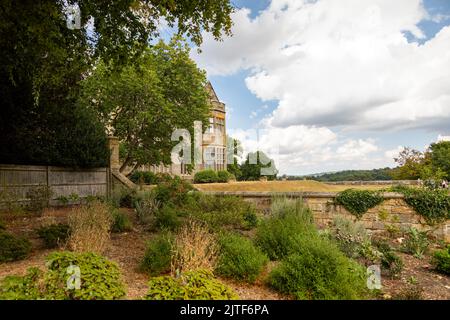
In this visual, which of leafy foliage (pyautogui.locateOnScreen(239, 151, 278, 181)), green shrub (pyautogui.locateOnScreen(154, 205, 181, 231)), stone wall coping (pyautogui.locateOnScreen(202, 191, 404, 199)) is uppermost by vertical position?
leafy foliage (pyautogui.locateOnScreen(239, 151, 278, 181))

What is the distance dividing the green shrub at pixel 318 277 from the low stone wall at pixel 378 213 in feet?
19.8

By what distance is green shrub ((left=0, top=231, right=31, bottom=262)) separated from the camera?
5.27m

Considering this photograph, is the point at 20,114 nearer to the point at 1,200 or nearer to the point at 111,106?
the point at 1,200

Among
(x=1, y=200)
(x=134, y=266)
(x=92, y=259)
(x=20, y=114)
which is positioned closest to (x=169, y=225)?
(x=134, y=266)

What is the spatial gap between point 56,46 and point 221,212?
544 cm

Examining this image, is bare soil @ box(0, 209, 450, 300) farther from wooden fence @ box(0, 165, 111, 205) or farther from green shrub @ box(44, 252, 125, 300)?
wooden fence @ box(0, 165, 111, 205)

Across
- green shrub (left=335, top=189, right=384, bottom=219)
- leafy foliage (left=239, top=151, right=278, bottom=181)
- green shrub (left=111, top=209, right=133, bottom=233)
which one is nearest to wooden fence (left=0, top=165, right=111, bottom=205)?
green shrub (left=111, top=209, right=133, bottom=233)

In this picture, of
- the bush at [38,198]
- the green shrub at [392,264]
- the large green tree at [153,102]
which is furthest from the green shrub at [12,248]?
the large green tree at [153,102]

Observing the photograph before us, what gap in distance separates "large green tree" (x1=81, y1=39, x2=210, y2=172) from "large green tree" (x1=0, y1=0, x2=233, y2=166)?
477 centimetres

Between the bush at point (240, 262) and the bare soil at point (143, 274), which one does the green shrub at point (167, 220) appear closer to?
the bare soil at point (143, 274)

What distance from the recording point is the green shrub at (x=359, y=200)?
1020cm

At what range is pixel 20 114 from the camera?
1105 centimetres

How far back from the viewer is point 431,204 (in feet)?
31.3
